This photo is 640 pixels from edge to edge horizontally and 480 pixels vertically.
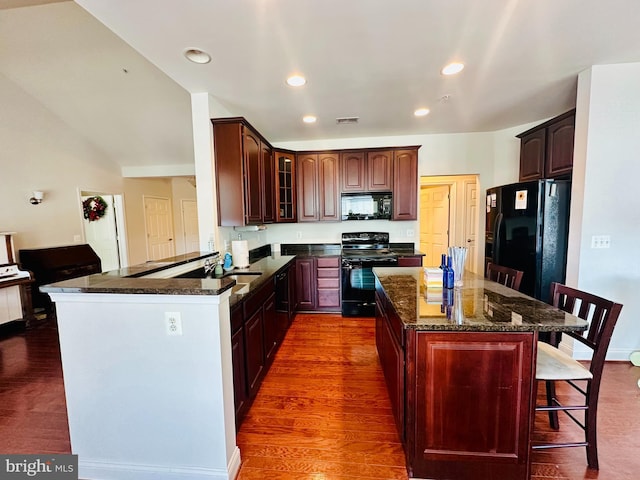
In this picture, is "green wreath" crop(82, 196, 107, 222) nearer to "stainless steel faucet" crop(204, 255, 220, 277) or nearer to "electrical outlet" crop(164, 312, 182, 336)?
"stainless steel faucet" crop(204, 255, 220, 277)

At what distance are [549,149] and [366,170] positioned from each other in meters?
2.11

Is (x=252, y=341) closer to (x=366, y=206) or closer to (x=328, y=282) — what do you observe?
(x=328, y=282)

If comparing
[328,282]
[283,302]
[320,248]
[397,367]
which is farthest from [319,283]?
[397,367]

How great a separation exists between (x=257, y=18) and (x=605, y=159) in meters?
3.01

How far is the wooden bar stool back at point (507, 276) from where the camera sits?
2.05 m

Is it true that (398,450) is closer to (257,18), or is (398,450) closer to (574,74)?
(257,18)

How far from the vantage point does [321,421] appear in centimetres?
189

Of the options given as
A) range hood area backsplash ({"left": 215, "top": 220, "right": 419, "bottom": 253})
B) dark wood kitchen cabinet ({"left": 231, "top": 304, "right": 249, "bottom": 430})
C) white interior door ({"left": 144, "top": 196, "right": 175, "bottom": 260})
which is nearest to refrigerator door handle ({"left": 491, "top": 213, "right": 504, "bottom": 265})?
range hood area backsplash ({"left": 215, "top": 220, "right": 419, "bottom": 253})

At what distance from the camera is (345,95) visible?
2.79m

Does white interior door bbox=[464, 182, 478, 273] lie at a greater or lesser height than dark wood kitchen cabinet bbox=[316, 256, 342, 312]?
greater

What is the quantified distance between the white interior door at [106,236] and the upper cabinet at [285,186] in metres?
3.87

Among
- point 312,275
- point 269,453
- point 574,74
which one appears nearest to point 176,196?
point 312,275

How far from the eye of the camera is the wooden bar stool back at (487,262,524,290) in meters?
2.05

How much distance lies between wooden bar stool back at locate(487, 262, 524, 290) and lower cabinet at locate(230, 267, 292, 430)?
1897mm
